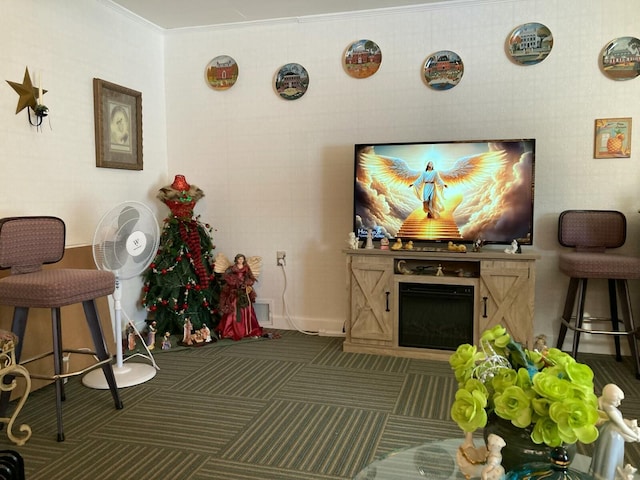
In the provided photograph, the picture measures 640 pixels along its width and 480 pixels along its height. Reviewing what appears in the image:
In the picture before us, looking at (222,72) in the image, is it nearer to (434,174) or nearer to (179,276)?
(179,276)

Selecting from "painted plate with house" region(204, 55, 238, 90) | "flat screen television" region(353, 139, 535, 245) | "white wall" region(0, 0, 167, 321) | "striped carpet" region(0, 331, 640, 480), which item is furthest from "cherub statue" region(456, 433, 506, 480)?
"painted plate with house" region(204, 55, 238, 90)

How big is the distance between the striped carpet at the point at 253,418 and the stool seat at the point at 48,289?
681 millimetres

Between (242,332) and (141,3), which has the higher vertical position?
(141,3)

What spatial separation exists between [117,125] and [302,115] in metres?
1.50

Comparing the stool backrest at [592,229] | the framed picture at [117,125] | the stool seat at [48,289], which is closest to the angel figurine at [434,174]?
the stool backrest at [592,229]

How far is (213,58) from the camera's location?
14.6ft

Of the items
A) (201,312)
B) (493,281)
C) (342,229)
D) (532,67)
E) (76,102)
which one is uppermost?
(532,67)

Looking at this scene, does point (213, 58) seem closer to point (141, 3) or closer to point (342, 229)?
point (141, 3)

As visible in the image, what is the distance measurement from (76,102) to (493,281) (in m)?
3.19

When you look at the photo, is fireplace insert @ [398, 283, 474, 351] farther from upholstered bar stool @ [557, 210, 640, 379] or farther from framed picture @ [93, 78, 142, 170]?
framed picture @ [93, 78, 142, 170]

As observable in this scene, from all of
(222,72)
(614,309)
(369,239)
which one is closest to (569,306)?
(614,309)

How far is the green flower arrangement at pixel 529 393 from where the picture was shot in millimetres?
1039

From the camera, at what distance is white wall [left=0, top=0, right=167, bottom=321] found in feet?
10.2

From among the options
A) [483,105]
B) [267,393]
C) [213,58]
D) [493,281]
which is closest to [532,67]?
[483,105]
